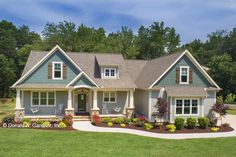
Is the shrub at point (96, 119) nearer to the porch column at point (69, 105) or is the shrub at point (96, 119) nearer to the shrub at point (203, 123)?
the porch column at point (69, 105)

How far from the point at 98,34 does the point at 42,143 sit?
5128 cm

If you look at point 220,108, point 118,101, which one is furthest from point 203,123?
point 118,101

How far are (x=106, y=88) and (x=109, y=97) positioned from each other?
66.7 inches

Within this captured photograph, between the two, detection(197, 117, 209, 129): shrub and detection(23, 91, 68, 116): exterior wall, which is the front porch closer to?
detection(23, 91, 68, 116): exterior wall

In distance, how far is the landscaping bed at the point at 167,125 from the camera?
22844mm

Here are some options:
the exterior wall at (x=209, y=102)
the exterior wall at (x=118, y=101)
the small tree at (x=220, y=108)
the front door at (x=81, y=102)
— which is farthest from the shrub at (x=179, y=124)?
the front door at (x=81, y=102)

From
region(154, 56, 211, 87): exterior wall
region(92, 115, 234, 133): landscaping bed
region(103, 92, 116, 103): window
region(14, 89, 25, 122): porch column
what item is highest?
region(154, 56, 211, 87): exterior wall

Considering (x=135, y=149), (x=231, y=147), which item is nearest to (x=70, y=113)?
(x=135, y=149)

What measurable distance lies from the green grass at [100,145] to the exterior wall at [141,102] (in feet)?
25.6

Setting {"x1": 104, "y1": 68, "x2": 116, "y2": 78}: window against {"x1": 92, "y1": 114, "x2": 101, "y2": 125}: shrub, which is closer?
{"x1": 92, "y1": 114, "x2": 101, "y2": 125}: shrub

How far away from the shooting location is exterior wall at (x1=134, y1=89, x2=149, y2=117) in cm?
2723

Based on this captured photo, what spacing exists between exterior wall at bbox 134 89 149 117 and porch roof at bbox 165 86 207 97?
2.34m

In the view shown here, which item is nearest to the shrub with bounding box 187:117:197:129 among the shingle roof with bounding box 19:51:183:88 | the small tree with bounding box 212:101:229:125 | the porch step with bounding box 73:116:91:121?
the small tree with bounding box 212:101:229:125

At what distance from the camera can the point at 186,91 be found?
26.2 meters
